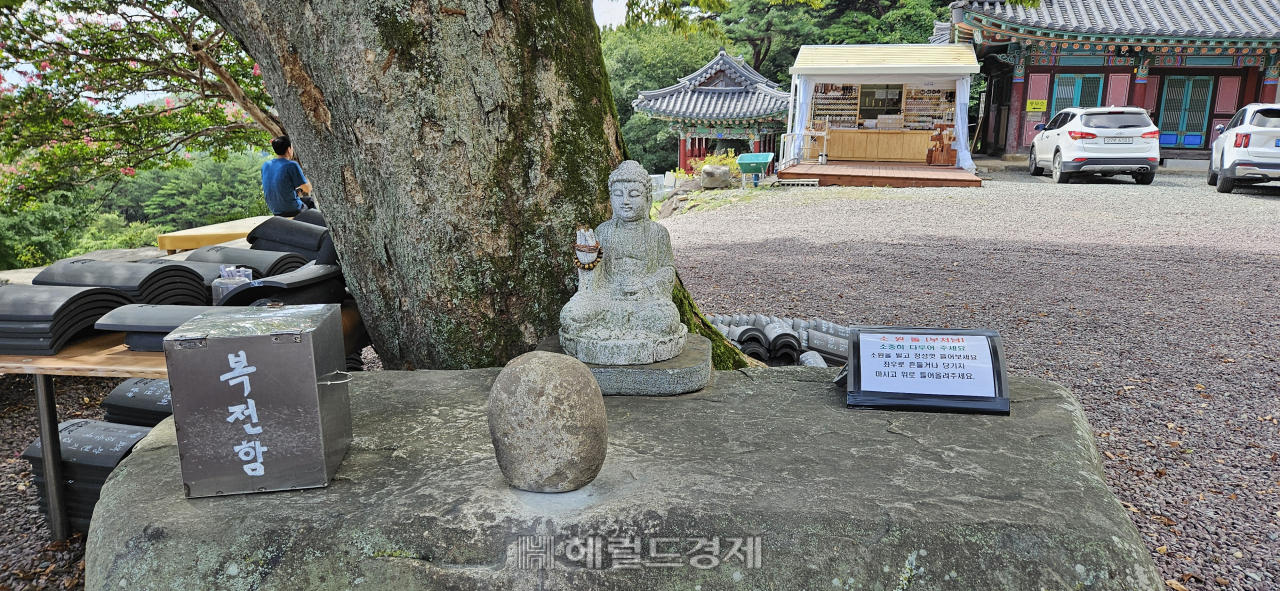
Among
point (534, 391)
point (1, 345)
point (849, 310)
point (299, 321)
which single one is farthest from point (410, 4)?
point (849, 310)

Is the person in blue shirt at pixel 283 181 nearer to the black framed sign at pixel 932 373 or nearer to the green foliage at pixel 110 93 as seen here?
the green foliage at pixel 110 93

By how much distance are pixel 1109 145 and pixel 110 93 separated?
15.9 metres

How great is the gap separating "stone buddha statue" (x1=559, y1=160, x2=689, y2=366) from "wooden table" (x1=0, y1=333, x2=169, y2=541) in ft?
5.23

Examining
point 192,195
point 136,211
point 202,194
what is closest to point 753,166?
point 202,194

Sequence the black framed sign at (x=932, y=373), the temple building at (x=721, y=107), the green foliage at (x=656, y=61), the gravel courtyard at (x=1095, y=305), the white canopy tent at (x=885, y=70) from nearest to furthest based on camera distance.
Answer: the black framed sign at (x=932, y=373) < the gravel courtyard at (x=1095, y=305) < the white canopy tent at (x=885, y=70) < the temple building at (x=721, y=107) < the green foliage at (x=656, y=61)

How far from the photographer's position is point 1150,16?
17344mm

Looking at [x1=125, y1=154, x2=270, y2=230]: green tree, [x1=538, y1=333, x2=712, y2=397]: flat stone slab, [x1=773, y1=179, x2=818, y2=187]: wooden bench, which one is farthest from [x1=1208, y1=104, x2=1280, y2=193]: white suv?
[x1=125, y1=154, x2=270, y2=230]: green tree

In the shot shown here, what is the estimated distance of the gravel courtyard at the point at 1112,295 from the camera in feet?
10.9

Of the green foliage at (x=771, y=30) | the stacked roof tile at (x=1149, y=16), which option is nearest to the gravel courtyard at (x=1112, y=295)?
the stacked roof tile at (x=1149, y=16)

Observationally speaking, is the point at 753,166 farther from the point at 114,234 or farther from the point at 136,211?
the point at 136,211

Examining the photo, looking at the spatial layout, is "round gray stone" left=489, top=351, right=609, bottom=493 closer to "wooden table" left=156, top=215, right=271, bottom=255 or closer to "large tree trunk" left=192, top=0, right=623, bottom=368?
"large tree trunk" left=192, top=0, right=623, bottom=368

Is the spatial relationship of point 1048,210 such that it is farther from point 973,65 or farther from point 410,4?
point 410,4

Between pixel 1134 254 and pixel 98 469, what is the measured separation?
955cm

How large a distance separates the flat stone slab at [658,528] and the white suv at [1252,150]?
13941 millimetres
